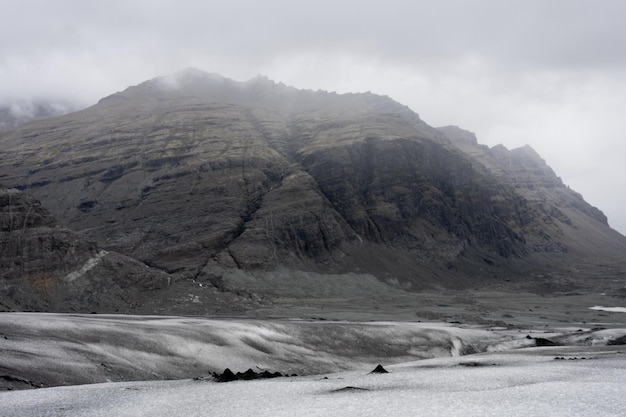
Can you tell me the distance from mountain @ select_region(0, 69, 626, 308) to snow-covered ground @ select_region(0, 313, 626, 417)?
1872 inches

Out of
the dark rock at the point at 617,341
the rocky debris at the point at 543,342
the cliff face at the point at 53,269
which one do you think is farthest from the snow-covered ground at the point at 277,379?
the cliff face at the point at 53,269

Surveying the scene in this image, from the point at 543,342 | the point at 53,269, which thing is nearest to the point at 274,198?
the point at 53,269

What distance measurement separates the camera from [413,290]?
302ft

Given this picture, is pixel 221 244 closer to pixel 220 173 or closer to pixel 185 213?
pixel 185 213

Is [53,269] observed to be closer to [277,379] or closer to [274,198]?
[277,379]

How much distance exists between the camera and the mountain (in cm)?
9038

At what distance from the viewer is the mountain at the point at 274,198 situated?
90375 millimetres

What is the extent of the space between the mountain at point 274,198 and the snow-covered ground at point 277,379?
4756cm

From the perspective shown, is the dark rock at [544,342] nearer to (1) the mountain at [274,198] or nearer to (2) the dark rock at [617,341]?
(2) the dark rock at [617,341]

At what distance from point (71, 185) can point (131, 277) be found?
54762mm

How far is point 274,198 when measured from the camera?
103 metres

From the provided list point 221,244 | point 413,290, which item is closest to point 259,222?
point 221,244

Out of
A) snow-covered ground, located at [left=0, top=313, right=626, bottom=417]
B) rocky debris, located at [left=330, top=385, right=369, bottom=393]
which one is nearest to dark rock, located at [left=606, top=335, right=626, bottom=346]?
snow-covered ground, located at [left=0, top=313, right=626, bottom=417]

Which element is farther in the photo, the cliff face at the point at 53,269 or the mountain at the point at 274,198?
the mountain at the point at 274,198
